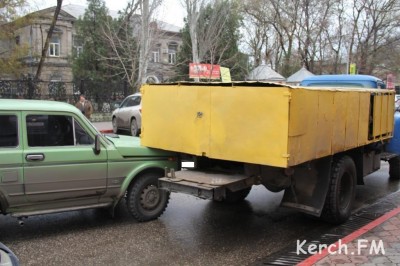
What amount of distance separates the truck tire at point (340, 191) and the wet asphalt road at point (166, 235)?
243 millimetres

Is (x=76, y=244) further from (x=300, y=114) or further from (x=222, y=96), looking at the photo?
(x=300, y=114)

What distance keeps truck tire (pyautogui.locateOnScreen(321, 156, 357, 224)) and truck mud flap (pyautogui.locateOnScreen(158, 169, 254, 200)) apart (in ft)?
3.96

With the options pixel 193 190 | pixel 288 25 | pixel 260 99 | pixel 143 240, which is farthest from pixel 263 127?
pixel 288 25

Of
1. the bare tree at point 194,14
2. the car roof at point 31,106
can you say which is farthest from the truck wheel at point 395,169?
the bare tree at point 194,14

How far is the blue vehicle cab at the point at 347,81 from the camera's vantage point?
9.08m

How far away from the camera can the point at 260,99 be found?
510cm

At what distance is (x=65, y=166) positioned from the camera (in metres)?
5.68

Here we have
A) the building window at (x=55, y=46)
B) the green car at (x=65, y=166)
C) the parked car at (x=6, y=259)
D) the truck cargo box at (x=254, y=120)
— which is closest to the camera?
the parked car at (x=6, y=259)

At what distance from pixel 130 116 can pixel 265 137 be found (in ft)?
43.8

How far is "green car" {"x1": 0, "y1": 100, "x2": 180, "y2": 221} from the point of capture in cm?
543

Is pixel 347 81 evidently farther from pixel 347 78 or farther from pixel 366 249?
pixel 366 249

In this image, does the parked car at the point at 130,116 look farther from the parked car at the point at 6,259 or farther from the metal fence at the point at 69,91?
the parked car at the point at 6,259

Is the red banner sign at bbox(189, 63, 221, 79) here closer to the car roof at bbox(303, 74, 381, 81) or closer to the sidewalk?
the car roof at bbox(303, 74, 381, 81)

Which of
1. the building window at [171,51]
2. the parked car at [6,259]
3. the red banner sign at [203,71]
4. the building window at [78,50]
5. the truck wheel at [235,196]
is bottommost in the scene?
the truck wheel at [235,196]
